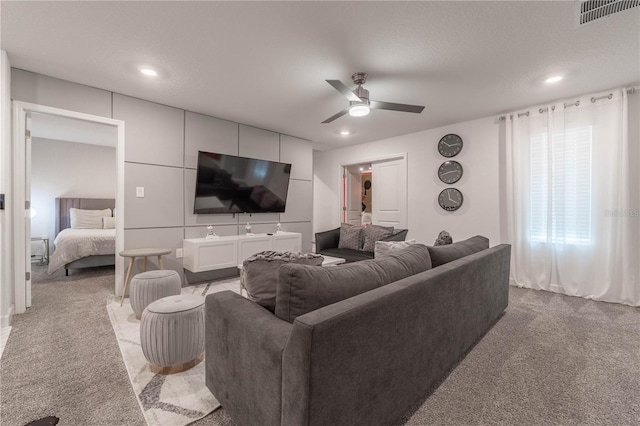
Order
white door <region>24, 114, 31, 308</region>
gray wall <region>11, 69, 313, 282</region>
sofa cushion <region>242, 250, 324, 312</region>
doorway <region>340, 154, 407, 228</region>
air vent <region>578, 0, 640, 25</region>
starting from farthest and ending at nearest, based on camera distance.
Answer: doorway <region>340, 154, 407, 228</region>
gray wall <region>11, 69, 313, 282</region>
white door <region>24, 114, 31, 308</region>
air vent <region>578, 0, 640, 25</region>
sofa cushion <region>242, 250, 324, 312</region>

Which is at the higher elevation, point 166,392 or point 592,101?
point 592,101

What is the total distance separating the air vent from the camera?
180cm

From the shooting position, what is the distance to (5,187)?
2.50m

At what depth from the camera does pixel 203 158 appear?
12.6ft

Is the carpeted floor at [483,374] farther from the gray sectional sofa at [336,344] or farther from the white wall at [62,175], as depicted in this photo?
the white wall at [62,175]

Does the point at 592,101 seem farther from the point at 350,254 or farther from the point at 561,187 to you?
the point at 350,254

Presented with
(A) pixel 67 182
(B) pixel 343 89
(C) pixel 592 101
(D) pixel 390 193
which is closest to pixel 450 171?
(D) pixel 390 193

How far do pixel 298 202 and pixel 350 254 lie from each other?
61.6 inches

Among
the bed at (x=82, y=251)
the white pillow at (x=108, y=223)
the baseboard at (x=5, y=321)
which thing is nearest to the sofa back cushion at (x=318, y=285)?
the baseboard at (x=5, y=321)

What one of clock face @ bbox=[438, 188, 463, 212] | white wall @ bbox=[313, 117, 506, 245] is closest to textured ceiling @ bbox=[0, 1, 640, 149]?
white wall @ bbox=[313, 117, 506, 245]

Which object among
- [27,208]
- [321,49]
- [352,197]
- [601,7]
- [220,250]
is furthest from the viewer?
[352,197]

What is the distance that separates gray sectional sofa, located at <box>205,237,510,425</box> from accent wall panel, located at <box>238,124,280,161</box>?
336 cm

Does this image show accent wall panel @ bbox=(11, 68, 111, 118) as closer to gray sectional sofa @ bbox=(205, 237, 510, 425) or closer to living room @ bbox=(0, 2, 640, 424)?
living room @ bbox=(0, 2, 640, 424)

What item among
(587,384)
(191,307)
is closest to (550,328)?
(587,384)
